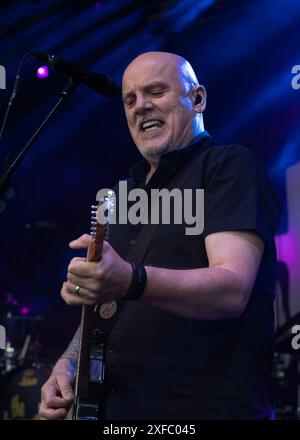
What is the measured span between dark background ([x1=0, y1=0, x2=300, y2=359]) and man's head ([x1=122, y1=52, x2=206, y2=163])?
356 centimetres

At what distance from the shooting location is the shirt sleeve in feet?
6.21

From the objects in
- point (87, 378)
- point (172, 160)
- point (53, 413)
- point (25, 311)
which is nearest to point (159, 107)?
point (172, 160)

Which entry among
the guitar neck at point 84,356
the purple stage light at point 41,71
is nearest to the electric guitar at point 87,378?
the guitar neck at point 84,356

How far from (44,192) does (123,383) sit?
19.7 ft

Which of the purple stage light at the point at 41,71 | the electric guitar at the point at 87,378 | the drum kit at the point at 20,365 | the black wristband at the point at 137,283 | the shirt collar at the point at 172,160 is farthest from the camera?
the drum kit at the point at 20,365

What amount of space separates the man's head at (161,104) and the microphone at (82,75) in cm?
16

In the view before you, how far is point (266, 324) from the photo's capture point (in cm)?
204

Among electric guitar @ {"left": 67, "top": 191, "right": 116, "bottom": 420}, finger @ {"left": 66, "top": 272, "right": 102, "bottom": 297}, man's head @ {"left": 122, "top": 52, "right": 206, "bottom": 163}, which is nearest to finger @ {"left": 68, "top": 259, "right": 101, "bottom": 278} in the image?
finger @ {"left": 66, "top": 272, "right": 102, "bottom": 297}

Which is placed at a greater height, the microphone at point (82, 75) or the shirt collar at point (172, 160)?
the microphone at point (82, 75)

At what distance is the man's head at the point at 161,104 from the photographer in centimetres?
254

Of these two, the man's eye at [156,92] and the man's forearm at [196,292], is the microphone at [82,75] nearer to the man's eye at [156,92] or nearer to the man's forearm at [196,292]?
the man's eye at [156,92]

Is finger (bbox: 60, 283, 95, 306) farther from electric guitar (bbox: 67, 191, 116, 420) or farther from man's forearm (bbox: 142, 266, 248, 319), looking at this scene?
electric guitar (bbox: 67, 191, 116, 420)

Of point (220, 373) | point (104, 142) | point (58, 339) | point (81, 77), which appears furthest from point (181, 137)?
point (58, 339)

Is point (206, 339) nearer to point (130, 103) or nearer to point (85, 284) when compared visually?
point (85, 284)
